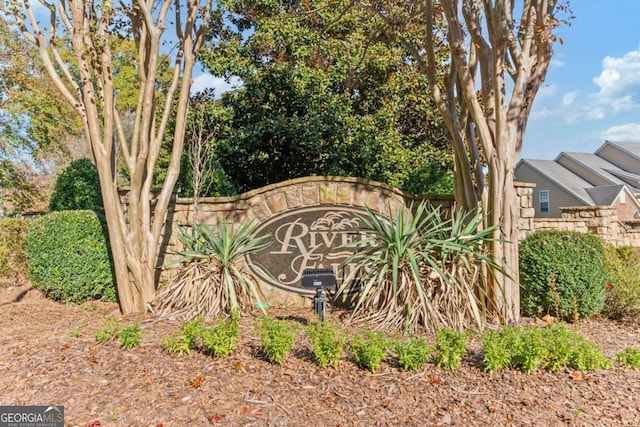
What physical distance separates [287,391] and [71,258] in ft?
13.5

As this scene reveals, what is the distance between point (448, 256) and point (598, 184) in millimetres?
20527

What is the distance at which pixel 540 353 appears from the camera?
10.5 feet

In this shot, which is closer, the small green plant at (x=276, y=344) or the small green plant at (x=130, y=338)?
the small green plant at (x=276, y=344)

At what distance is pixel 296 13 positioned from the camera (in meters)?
8.90

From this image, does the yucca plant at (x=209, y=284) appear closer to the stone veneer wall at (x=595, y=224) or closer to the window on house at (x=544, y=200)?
the stone veneer wall at (x=595, y=224)

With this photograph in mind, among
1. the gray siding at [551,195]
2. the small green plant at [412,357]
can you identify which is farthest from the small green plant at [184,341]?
the gray siding at [551,195]

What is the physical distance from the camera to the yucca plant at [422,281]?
14.3 ft

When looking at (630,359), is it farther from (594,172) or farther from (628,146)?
(628,146)

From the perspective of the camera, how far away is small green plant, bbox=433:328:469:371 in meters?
3.27

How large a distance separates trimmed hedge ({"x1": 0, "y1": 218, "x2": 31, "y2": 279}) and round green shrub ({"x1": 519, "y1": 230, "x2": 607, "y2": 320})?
7.66m

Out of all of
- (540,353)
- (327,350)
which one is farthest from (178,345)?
(540,353)

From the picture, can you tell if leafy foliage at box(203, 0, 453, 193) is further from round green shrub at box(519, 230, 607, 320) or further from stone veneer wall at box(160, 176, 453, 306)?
round green shrub at box(519, 230, 607, 320)

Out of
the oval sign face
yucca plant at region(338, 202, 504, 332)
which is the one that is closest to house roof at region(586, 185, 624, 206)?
the oval sign face

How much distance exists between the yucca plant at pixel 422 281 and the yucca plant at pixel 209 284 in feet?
4.38
